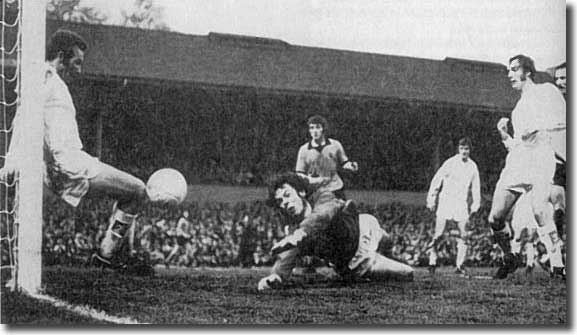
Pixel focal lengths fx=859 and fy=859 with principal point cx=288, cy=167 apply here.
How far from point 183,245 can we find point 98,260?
629 millimetres

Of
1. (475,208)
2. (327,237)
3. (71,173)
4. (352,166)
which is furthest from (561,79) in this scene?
(71,173)

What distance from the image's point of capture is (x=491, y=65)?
22.9ft

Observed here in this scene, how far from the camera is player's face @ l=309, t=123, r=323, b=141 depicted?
21.7ft

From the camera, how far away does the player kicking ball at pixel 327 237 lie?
21.5ft

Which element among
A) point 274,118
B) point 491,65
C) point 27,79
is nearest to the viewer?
point 27,79

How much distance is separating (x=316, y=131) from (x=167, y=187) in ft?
3.99

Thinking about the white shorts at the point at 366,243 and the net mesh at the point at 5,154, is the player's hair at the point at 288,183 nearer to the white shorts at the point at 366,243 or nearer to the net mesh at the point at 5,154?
the white shorts at the point at 366,243

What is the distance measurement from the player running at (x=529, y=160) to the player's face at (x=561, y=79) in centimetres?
5

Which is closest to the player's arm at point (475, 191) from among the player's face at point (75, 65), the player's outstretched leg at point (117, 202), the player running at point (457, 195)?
the player running at point (457, 195)

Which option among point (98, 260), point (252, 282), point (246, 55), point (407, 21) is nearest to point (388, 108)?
point (407, 21)

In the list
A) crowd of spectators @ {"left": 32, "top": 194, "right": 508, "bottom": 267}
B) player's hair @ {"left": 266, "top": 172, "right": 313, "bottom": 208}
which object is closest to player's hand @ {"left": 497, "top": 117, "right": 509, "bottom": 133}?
crowd of spectators @ {"left": 32, "top": 194, "right": 508, "bottom": 267}

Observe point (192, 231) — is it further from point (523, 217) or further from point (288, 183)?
Answer: point (523, 217)

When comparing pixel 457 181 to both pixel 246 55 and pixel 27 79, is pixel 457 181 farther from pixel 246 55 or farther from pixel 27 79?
pixel 27 79

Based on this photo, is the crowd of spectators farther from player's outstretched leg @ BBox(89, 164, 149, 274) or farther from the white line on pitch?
the white line on pitch
